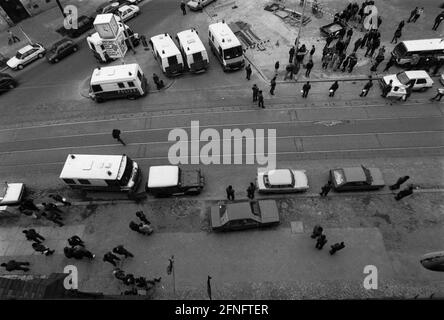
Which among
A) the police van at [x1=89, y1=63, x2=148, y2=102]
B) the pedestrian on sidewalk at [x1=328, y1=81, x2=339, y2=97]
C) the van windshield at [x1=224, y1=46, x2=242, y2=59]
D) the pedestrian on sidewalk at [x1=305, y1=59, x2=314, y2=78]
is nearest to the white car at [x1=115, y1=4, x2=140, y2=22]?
the police van at [x1=89, y1=63, x2=148, y2=102]

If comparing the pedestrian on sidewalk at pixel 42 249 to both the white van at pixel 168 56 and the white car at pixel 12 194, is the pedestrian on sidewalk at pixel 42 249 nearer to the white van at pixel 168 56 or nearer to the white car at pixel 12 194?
the white car at pixel 12 194

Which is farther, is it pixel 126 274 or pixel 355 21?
pixel 355 21

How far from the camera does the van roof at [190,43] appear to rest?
2648 centimetres

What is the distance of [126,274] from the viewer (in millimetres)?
16703

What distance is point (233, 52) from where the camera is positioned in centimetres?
2641

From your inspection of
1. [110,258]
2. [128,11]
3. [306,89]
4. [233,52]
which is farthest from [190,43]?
[110,258]

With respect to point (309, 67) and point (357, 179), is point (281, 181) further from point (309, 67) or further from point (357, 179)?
point (309, 67)

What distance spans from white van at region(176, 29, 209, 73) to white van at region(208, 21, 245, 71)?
1.48m

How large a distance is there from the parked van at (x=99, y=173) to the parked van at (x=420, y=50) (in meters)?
25.0

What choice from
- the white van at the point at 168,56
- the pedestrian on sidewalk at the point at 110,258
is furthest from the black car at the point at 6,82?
the pedestrian on sidewalk at the point at 110,258

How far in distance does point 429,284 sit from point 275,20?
2890 centimetres

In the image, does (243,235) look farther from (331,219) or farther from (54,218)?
(54,218)

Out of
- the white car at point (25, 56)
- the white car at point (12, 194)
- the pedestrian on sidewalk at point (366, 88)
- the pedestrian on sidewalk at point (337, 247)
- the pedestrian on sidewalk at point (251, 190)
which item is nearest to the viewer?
the pedestrian on sidewalk at point (337, 247)
